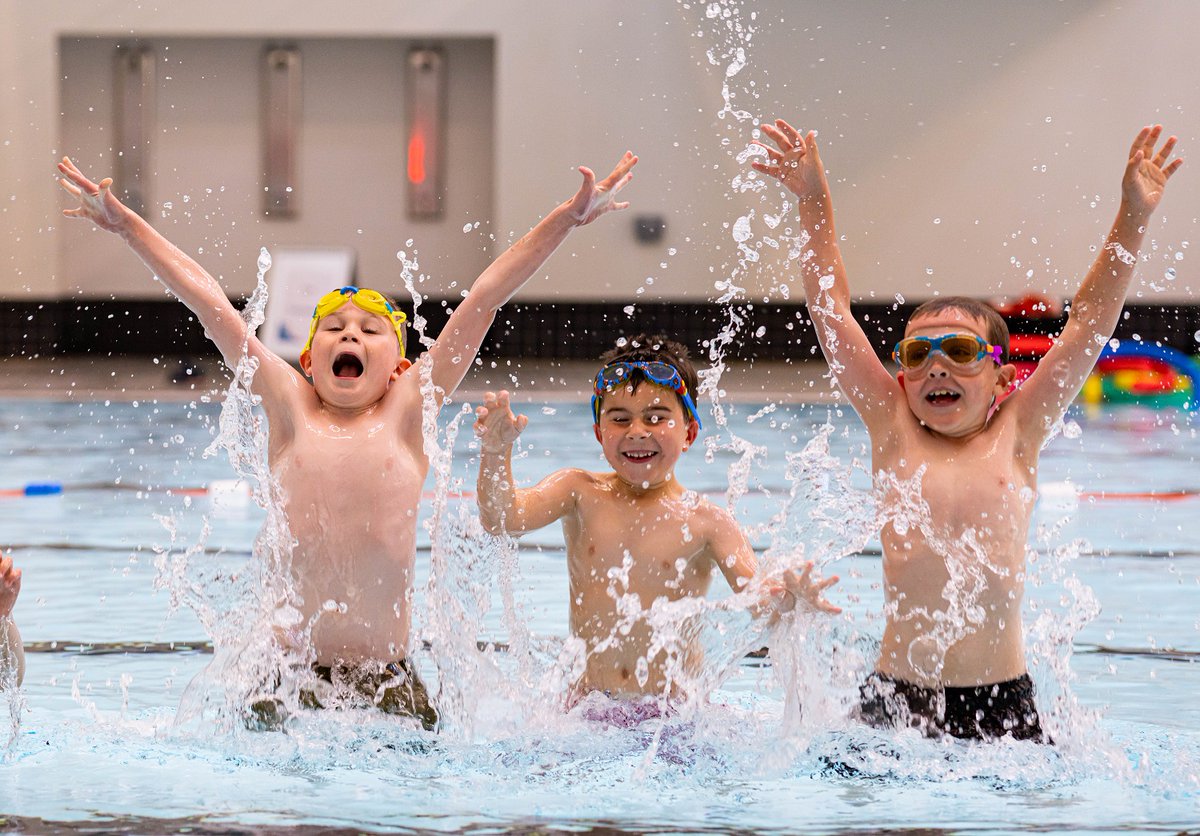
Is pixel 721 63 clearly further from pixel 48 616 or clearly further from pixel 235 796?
pixel 235 796

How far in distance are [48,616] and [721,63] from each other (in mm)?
10204

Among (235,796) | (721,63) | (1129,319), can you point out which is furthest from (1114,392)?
(235,796)

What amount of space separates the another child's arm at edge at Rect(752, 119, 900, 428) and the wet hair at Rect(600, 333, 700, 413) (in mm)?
273

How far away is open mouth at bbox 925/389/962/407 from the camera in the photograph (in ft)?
9.86

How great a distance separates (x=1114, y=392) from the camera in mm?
10445

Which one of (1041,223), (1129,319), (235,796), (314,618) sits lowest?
(235,796)

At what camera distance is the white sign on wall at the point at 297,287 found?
428 inches

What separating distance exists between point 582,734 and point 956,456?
886 millimetres

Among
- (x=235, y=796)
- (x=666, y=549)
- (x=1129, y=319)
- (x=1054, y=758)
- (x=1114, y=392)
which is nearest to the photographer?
(x=235, y=796)

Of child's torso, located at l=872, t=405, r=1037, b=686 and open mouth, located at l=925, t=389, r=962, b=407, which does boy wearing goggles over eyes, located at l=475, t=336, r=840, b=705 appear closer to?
child's torso, located at l=872, t=405, r=1037, b=686

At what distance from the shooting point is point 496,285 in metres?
3.18

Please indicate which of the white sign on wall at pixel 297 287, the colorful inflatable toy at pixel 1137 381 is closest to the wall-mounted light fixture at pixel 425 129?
the white sign on wall at pixel 297 287

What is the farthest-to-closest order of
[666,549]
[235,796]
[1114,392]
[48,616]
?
[1114,392], [48,616], [666,549], [235,796]

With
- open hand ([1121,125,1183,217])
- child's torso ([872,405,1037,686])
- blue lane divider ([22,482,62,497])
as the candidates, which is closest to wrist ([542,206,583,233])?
child's torso ([872,405,1037,686])
